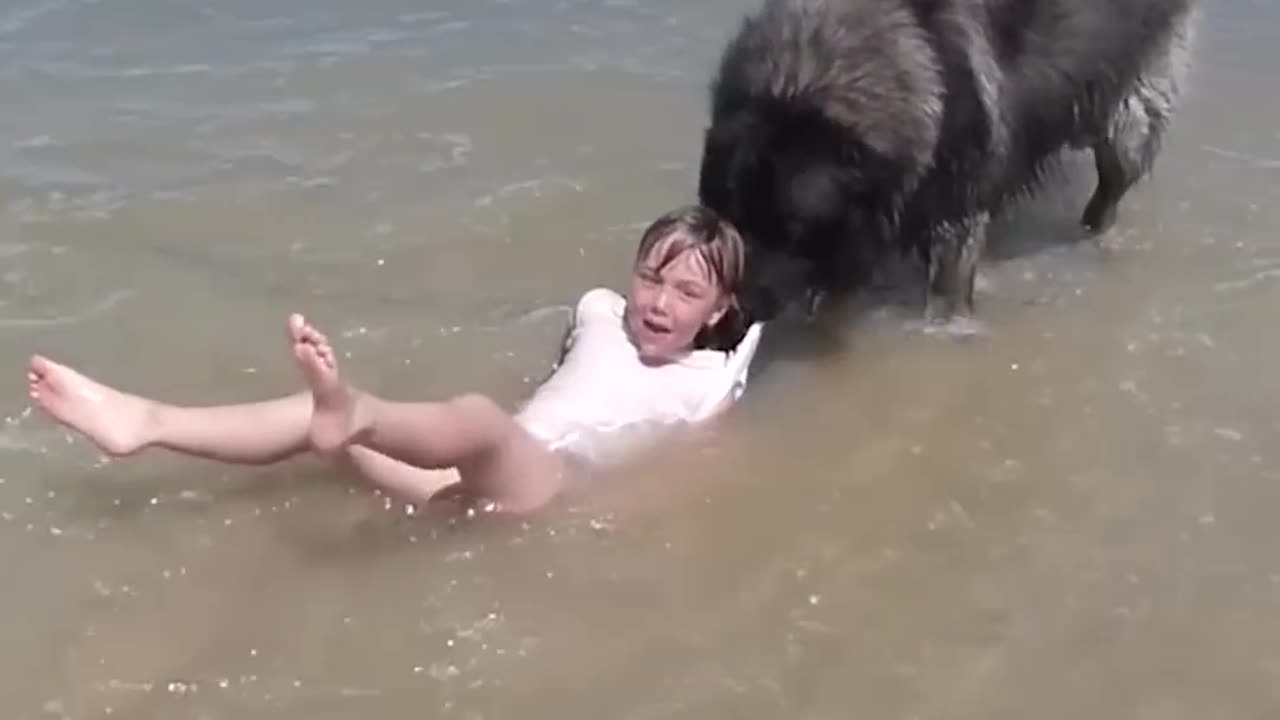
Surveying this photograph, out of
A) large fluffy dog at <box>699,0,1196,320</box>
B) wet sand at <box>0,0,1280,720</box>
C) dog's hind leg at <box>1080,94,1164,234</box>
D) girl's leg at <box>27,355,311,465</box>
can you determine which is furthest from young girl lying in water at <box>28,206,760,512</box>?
dog's hind leg at <box>1080,94,1164,234</box>

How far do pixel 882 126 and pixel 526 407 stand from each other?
54.8 inches

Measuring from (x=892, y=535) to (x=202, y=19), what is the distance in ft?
16.3

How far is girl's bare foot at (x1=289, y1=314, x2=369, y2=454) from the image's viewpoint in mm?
3309

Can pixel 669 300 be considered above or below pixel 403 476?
above

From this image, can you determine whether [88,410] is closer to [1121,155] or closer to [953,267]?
[953,267]

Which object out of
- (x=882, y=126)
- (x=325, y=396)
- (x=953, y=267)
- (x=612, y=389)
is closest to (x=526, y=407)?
(x=612, y=389)

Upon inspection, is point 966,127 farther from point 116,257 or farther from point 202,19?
point 202,19

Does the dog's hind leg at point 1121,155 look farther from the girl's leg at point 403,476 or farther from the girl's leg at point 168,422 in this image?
the girl's leg at point 168,422

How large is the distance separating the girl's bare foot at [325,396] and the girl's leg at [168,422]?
0.17 metres

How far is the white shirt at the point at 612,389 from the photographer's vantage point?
4066 millimetres

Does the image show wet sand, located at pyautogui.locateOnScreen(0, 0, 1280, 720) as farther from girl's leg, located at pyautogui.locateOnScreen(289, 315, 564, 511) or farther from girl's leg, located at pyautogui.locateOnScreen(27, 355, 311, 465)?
girl's leg, located at pyautogui.locateOnScreen(27, 355, 311, 465)

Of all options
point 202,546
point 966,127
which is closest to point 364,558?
point 202,546

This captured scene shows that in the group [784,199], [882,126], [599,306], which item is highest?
[882,126]

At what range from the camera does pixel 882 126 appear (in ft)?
14.8
